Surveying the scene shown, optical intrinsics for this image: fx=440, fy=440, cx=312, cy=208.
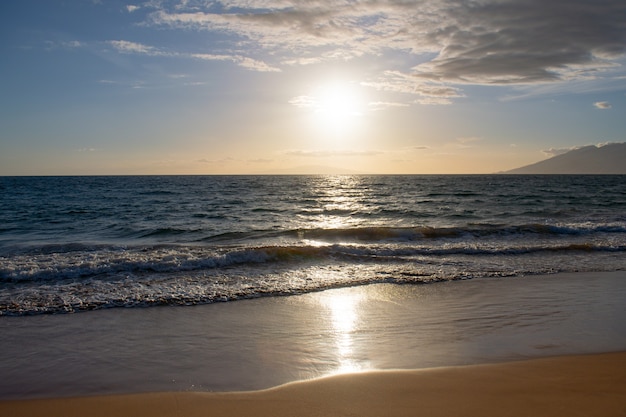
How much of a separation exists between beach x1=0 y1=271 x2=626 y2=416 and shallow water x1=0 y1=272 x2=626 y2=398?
0.09ft

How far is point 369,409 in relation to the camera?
4.38 m

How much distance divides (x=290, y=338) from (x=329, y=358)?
989 millimetres

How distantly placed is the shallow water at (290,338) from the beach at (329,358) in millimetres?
28

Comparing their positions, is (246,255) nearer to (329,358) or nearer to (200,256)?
(200,256)

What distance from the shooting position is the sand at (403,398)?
4348mm

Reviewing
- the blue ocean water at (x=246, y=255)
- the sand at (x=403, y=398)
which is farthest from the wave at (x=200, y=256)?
the sand at (x=403, y=398)

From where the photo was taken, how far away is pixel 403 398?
460 cm

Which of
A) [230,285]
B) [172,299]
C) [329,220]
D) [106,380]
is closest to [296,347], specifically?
[106,380]

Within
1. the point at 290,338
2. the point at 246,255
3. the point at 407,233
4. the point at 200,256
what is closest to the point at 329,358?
the point at 290,338

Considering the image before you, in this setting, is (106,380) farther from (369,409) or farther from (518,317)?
(518,317)

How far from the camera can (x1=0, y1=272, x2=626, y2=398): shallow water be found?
5.37 meters

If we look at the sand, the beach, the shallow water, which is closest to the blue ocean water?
the shallow water

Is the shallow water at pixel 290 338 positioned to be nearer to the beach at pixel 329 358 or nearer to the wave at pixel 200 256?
the beach at pixel 329 358

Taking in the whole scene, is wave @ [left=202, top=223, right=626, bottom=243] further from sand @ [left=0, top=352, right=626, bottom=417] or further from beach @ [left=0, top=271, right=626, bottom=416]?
sand @ [left=0, top=352, right=626, bottom=417]
